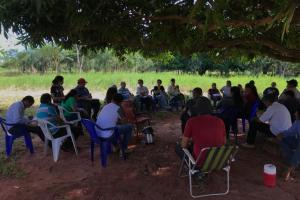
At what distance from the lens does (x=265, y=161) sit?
270 inches

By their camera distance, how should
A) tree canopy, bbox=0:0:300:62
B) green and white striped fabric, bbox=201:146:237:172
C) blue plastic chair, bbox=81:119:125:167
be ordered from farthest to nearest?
blue plastic chair, bbox=81:119:125:167 → green and white striped fabric, bbox=201:146:237:172 → tree canopy, bbox=0:0:300:62

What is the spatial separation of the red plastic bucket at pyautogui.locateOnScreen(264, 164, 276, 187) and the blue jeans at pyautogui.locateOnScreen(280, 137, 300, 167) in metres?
0.51

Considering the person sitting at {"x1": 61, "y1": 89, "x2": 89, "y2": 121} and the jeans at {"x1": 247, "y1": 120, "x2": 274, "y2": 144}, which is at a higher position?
→ the person sitting at {"x1": 61, "y1": 89, "x2": 89, "y2": 121}

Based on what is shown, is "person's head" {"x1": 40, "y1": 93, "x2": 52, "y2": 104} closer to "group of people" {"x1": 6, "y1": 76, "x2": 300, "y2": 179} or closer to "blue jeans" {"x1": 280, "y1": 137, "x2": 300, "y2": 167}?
"group of people" {"x1": 6, "y1": 76, "x2": 300, "y2": 179}

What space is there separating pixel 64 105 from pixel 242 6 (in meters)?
4.71

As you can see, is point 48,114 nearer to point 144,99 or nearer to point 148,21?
point 148,21

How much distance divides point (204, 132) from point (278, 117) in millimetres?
2264

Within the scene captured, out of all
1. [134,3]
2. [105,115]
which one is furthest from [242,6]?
[105,115]

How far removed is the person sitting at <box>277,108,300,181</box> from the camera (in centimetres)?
582

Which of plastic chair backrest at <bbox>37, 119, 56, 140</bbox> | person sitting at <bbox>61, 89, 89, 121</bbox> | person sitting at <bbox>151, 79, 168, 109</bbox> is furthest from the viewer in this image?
person sitting at <bbox>151, 79, 168, 109</bbox>

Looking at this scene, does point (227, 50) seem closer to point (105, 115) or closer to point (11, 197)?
point (105, 115)

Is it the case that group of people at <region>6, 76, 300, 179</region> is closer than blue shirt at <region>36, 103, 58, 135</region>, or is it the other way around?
group of people at <region>6, 76, 300, 179</region>

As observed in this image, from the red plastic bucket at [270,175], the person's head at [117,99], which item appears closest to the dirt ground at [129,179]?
the red plastic bucket at [270,175]

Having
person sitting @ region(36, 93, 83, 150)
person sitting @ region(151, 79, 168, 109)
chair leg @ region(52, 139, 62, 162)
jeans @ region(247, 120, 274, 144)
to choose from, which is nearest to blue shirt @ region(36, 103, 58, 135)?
person sitting @ region(36, 93, 83, 150)
